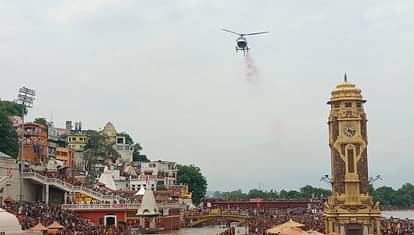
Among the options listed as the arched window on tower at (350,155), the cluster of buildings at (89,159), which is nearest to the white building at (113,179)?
the cluster of buildings at (89,159)

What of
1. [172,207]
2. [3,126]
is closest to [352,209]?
[172,207]

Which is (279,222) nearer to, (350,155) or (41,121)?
(350,155)

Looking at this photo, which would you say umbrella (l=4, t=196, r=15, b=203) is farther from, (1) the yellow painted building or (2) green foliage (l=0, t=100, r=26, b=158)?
(1) the yellow painted building

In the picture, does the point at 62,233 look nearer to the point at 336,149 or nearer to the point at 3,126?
the point at 336,149

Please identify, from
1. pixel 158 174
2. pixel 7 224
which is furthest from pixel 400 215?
pixel 7 224

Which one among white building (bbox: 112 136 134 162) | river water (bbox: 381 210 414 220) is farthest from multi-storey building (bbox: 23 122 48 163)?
river water (bbox: 381 210 414 220)

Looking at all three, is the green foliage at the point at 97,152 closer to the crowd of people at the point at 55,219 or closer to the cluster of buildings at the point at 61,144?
the cluster of buildings at the point at 61,144

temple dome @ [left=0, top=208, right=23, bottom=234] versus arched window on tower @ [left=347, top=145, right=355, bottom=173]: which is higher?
arched window on tower @ [left=347, top=145, right=355, bottom=173]
